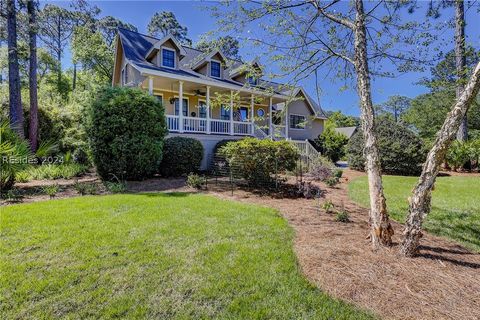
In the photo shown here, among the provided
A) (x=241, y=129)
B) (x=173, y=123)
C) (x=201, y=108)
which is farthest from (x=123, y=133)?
(x=201, y=108)

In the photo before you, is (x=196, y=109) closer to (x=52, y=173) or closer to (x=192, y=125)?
(x=192, y=125)

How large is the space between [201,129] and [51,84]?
22849 mm

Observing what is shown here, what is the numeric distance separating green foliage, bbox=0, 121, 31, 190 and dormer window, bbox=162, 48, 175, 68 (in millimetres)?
9761

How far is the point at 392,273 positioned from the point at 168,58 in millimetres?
15498

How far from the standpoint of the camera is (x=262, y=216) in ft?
18.1

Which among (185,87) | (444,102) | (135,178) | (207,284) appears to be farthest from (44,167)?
(444,102)

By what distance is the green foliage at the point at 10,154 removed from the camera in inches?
262

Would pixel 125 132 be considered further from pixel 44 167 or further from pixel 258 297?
pixel 258 297

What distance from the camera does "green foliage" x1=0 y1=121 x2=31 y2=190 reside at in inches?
262

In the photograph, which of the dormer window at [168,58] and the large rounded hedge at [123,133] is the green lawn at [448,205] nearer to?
the large rounded hedge at [123,133]

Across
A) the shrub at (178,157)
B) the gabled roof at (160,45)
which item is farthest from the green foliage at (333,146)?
the shrub at (178,157)

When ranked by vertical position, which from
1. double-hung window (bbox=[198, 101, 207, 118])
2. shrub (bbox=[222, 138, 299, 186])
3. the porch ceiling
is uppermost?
the porch ceiling

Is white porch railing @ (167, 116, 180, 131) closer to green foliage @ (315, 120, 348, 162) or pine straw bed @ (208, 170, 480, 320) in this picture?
pine straw bed @ (208, 170, 480, 320)

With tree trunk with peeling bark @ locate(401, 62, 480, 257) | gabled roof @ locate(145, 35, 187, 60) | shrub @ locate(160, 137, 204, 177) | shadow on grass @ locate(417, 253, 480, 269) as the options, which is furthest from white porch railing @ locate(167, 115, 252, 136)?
shadow on grass @ locate(417, 253, 480, 269)
